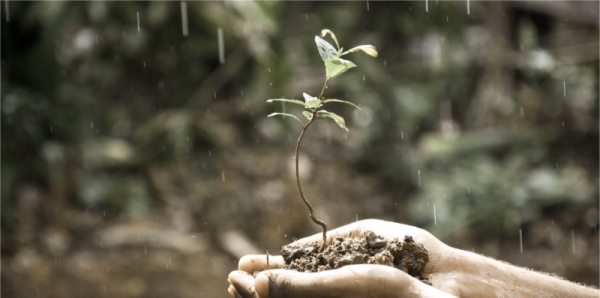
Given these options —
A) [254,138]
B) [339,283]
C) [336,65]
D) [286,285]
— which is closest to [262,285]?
[286,285]

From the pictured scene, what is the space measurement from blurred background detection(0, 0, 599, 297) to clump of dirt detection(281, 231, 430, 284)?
242 centimetres

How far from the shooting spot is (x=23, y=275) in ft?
12.6

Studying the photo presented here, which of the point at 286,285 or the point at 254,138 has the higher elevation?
the point at 254,138

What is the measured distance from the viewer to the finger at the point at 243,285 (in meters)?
1.35

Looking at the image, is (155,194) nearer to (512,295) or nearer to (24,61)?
(24,61)

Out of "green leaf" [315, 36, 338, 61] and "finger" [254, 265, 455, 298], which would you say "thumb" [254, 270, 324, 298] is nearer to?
"finger" [254, 265, 455, 298]

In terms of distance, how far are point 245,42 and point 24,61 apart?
1929mm

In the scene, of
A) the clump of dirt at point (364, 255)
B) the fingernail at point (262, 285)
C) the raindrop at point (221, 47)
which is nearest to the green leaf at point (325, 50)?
the clump of dirt at point (364, 255)

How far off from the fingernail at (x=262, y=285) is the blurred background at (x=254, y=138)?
102 inches

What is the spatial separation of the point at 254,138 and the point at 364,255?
4141 millimetres

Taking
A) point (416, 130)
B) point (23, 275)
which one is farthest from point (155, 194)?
point (416, 130)

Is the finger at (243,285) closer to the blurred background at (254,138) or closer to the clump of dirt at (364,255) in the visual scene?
the clump of dirt at (364,255)

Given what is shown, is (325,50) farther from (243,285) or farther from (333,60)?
(243,285)

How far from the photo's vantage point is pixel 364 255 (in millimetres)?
1429
